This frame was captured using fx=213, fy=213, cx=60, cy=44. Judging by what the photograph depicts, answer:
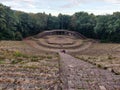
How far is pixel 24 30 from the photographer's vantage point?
55344mm

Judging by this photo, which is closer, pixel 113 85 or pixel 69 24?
pixel 113 85

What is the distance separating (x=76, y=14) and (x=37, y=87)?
5670cm

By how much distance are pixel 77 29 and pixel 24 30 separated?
48.6 ft

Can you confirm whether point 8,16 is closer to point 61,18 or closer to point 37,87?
point 61,18

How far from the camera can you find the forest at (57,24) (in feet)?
158

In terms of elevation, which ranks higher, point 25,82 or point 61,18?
point 61,18

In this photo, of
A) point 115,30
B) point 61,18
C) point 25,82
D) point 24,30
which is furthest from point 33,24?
point 25,82

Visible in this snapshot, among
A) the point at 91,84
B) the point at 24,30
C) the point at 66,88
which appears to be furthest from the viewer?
the point at 24,30

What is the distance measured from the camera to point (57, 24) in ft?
206

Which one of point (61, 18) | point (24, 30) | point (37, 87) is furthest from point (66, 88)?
point (61, 18)

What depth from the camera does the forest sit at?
4822 cm

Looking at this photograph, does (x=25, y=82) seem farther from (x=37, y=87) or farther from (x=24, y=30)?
(x=24, y=30)

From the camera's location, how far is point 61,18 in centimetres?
6344

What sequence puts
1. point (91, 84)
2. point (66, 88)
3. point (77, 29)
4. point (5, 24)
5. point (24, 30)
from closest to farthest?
point (66, 88) < point (91, 84) < point (5, 24) < point (24, 30) < point (77, 29)
